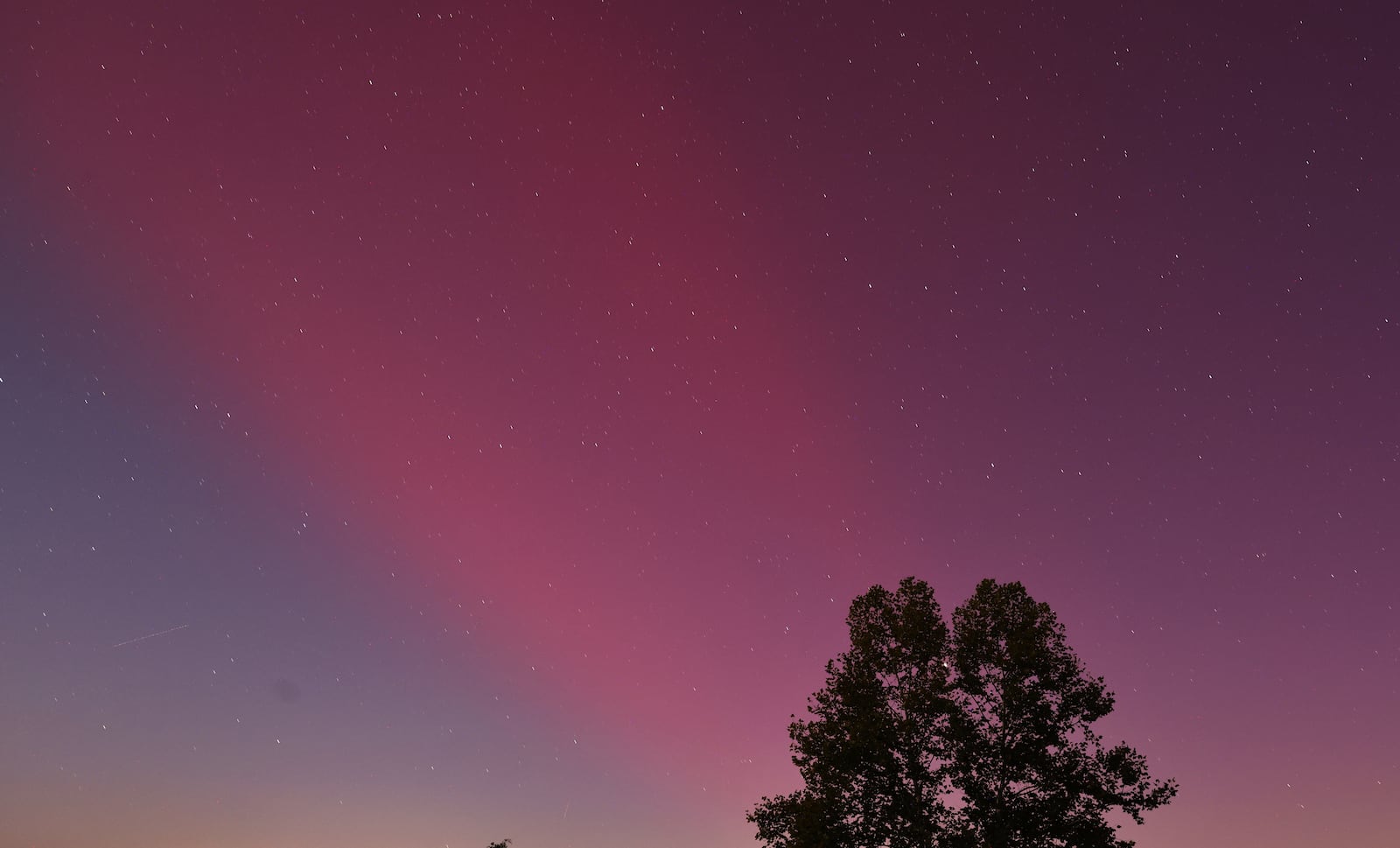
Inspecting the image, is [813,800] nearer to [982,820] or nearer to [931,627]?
[982,820]

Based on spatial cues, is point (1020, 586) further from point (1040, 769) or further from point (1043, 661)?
point (1040, 769)

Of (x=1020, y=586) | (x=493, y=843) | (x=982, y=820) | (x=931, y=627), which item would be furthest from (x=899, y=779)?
(x=493, y=843)

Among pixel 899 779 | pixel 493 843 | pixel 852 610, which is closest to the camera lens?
pixel 899 779

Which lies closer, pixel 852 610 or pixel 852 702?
pixel 852 702

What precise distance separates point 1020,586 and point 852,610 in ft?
15.4

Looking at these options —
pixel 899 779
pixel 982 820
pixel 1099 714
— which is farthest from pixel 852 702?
pixel 1099 714

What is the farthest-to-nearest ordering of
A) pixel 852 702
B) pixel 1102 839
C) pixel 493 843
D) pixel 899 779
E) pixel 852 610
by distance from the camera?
pixel 493 843, pixel 852 610, pixel 852 702, pixel 899 779, pixel 1102 839

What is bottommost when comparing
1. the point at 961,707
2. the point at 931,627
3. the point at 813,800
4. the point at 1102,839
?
the point at 1102,839

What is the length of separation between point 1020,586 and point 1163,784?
571 cm

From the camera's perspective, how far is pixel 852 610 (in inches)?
985

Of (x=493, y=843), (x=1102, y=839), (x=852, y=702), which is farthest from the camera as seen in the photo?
(x=493, y=843)

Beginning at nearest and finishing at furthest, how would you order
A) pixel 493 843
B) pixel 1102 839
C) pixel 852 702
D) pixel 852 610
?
pixel 1102 839
pixel 852 702
pixel 852 610
pixel 493 843

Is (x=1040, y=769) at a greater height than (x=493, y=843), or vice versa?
(x=493, y=843)

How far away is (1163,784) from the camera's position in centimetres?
2111
